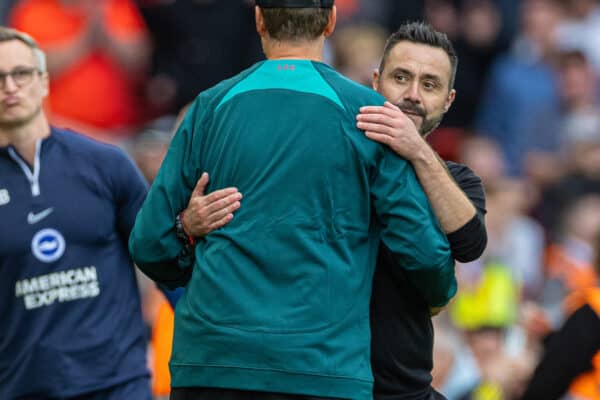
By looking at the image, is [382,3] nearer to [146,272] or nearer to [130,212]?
[130,212]

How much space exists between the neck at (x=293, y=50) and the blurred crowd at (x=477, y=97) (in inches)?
159

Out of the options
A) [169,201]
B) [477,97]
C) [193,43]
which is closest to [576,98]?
[477,97]

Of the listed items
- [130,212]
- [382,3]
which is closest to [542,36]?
[382,3]

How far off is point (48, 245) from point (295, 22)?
1858 millimetres

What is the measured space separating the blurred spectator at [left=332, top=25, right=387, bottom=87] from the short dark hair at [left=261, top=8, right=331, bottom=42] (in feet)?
20.4

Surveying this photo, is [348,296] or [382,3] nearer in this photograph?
[348,296]

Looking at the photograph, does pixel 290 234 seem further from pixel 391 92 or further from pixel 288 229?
pixel 391 92

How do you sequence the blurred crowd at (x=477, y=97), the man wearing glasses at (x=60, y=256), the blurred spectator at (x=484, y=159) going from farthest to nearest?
the blurred spectator at (x=484, y=159) < the blurred crowd at (x=477, y=97) < the man wearing glasses at (x=60, y=256)

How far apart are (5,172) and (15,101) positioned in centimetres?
31

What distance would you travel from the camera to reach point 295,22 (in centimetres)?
427

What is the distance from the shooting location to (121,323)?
18.9 ft

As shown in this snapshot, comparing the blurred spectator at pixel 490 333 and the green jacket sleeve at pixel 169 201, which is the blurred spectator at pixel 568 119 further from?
the green jacket sleeve at pixel 169 201

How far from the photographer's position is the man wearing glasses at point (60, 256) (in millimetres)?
Answer: 5535

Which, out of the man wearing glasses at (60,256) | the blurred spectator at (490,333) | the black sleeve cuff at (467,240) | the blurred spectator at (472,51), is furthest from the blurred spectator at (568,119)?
the black sleeve cuff at (467,240)
